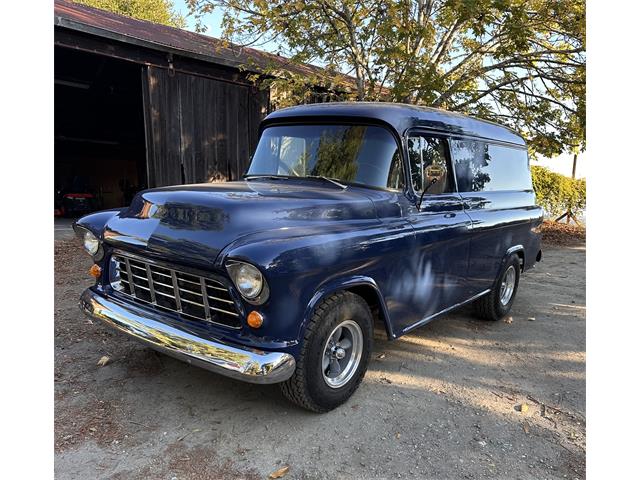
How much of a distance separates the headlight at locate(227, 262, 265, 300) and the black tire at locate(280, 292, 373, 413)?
0.44 metres

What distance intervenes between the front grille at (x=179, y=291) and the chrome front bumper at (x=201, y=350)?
0.38 ft

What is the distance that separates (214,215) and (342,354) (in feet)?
4.26

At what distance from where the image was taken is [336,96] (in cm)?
1055

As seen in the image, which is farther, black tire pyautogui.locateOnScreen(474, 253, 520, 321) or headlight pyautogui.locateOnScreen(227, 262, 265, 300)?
black tire pyautogui.locateOnScreen(474, 253, 520, 321)

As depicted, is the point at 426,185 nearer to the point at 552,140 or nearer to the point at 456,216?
the point at 456,216

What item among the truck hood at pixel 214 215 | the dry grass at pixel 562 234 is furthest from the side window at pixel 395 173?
the dry grass at pixel 562 234

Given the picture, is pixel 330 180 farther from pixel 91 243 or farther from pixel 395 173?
pixel 91 243

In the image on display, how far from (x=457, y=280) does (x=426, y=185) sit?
977 millimetres

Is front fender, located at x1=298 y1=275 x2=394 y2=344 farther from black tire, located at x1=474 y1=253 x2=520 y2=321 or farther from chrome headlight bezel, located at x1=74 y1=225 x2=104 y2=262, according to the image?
black tire, located at x1=474 y1=253 x2=520 y2=321

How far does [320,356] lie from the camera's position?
284 centimetres

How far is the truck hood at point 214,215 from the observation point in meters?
2.68

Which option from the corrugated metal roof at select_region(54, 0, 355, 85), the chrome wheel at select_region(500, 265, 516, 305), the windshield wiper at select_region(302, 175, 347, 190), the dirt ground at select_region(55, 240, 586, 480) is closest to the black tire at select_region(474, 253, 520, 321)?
the chrome wheel at select_region(500, 265, 516, 305)

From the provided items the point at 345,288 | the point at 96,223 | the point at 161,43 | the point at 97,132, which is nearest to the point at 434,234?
the point at 345,288

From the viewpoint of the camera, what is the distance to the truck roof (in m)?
3.60
